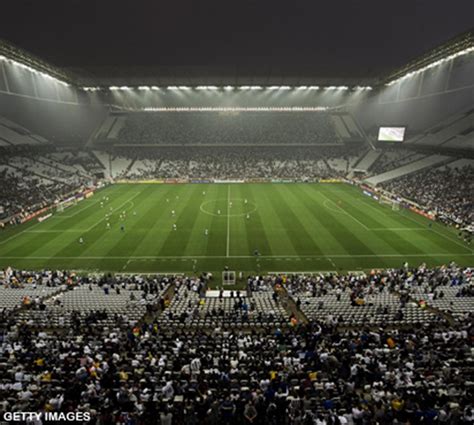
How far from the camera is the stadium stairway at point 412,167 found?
203 feet

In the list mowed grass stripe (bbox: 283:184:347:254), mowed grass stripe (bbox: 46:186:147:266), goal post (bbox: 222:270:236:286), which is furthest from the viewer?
mowed grass stripe (bbox: 283:184:347:254)

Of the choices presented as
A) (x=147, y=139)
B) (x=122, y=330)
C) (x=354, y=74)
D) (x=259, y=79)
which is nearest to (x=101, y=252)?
(x=122, y=330)

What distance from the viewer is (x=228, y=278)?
2711cm

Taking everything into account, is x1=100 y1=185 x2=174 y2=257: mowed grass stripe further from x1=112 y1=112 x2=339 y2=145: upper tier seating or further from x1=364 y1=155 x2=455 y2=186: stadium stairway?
x1=112 y1=112 x2=339 y2=145: upper tier seating

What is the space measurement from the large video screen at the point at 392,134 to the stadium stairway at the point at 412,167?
19.3ft

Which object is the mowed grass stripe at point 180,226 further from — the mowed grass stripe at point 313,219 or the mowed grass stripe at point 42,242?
the mowed grass stripe at point 313,219

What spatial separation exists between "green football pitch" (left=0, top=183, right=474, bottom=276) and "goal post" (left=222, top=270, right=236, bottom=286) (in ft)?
5.68

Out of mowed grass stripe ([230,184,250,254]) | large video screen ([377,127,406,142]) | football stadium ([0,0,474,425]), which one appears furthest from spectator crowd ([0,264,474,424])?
large video screen ([377,127,406,142])

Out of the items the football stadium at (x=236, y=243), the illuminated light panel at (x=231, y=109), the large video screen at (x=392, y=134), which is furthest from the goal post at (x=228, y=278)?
the illuminated light panel at (x=231, y=109)

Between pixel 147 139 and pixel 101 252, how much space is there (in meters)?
66.9

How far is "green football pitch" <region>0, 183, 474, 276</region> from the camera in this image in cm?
3128

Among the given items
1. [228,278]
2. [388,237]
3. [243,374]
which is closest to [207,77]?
[388,237]

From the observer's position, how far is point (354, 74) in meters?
90.4

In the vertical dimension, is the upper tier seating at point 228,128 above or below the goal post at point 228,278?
above
